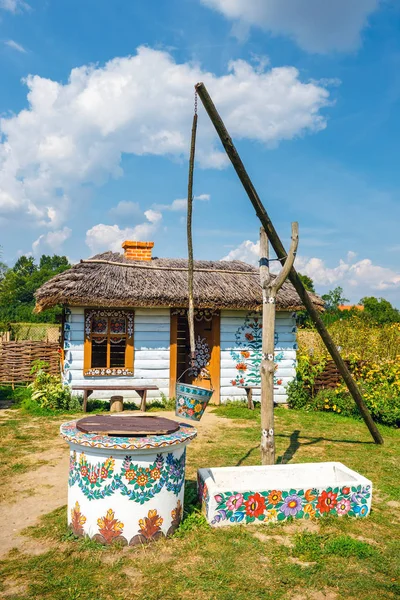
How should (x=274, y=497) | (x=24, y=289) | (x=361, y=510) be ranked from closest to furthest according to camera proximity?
(x=274, y=497)
(x=361, y=510)
(x=24, y=289)

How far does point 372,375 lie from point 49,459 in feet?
22.4

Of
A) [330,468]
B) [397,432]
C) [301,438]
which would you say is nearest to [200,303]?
[301,438]

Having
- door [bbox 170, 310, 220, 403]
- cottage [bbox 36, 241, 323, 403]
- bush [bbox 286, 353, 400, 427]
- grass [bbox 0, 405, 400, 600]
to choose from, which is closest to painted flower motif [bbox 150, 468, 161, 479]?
grass [bbox 0, 405, 400, 600]

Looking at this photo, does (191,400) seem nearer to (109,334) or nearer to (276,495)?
(276,495)

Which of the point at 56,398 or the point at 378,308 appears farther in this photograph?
the point at 378,308

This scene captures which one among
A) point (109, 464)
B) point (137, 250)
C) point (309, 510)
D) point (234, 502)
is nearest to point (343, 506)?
point (309, 510)

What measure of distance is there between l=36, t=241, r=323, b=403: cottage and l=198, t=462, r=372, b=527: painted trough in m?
4.96

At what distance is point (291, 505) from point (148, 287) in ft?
21.9

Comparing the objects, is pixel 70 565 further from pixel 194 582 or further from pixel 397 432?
pixel 397 432

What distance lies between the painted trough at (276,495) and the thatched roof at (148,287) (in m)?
5.76

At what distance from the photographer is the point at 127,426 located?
4.33m

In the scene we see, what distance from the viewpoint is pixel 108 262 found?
1149cm

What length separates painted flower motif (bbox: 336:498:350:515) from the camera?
4.65 metres

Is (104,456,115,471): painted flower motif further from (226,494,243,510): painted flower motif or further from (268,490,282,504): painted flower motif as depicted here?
(268,490,282,504): painted flower motif
